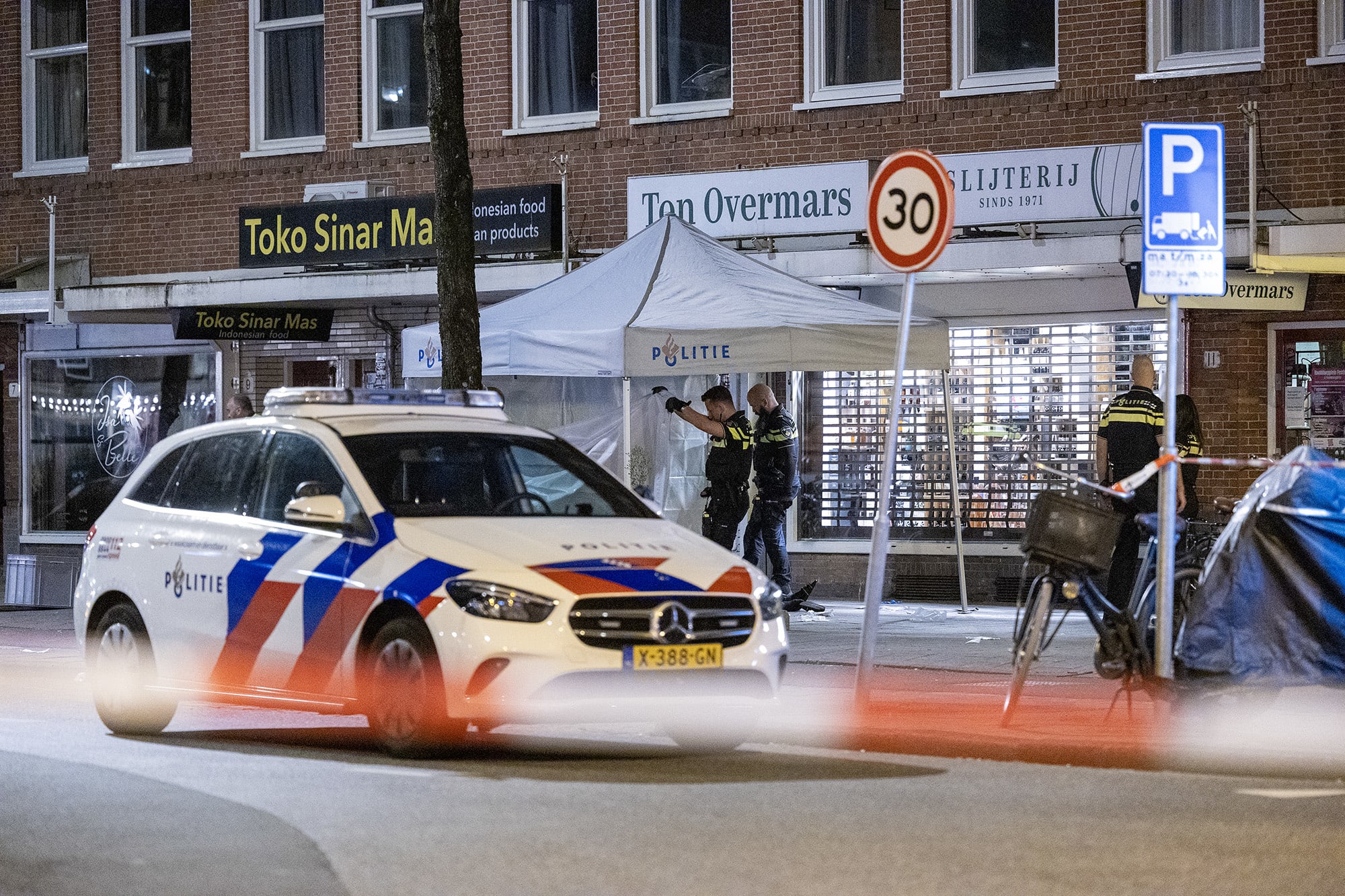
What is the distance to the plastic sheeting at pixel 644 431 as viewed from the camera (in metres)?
18.5

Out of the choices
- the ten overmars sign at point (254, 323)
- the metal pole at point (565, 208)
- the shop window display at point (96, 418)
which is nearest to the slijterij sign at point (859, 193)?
the metal pole at point (565, 208)

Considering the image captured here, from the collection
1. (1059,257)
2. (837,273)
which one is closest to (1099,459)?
(1059,257)

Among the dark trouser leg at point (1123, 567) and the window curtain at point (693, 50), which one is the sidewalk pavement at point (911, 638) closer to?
the dark trouser leg at point (1123, 567)

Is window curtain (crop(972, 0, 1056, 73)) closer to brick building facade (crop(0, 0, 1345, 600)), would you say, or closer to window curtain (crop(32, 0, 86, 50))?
brick building facade (crop(0, 0, 1345, 600))

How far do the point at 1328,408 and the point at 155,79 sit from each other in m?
13.5

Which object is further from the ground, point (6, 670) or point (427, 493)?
point (427, 493)

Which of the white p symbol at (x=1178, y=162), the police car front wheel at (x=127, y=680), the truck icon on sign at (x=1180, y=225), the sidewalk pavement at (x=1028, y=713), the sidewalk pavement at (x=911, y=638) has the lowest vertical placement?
the sidewalk pavement at (x=911, y=638)

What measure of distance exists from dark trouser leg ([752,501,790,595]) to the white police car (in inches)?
239

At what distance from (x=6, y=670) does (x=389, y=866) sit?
29.9ft

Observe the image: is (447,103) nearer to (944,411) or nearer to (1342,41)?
(944,411)

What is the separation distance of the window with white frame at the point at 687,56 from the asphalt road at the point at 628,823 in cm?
1159

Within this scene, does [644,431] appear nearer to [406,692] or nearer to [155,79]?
[155,79]

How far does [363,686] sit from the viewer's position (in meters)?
9.51

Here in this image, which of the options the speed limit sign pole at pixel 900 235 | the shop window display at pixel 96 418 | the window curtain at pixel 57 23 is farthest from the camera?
the window curtain at pixel 57 23
